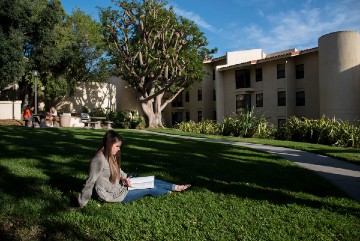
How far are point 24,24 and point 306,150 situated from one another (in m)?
21.0

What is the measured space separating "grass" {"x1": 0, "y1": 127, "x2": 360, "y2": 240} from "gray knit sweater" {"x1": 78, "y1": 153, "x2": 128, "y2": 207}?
13cm

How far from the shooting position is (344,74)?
24016 millimetres

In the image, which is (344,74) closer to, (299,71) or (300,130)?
(299,71)

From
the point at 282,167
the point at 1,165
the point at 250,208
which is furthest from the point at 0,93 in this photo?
the point at 250,208

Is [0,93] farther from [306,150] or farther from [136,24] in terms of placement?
[306,150]

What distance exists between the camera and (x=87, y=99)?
1299 inches

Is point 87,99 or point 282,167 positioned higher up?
point 87,99

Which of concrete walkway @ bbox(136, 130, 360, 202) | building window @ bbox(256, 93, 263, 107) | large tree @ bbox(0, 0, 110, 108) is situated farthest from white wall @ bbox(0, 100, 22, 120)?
building window @ bbox(256, 93, 263, 107)

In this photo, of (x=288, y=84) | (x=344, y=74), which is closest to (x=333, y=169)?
(x=344, y=74)

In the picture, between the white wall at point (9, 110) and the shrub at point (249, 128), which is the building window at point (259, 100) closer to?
the shrub at point (249, 128)

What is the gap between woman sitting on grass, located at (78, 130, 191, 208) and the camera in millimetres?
4344

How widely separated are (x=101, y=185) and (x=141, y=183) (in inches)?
24.4

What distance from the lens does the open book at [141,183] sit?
4.87 meters

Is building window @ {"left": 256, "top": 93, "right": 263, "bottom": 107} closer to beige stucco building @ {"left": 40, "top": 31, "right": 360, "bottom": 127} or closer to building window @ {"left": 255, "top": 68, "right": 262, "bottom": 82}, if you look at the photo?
beige stucco building @ {"left": 40, "top": 31, "right": 360, "bottom": 127}
